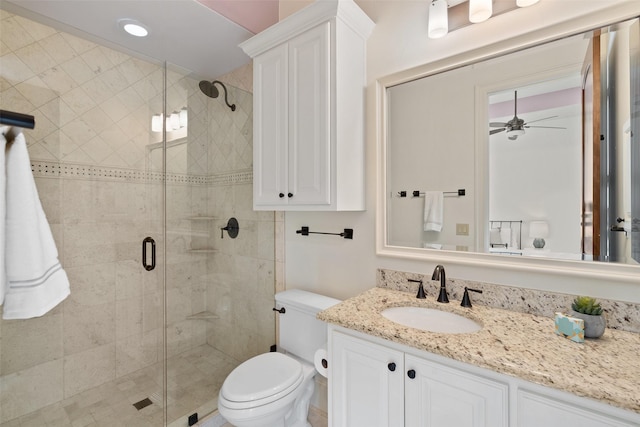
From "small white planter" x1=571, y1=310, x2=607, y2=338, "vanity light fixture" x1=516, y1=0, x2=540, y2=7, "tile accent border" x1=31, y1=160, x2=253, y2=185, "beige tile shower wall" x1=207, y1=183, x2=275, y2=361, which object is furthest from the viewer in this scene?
"beige tile shower wall" x1=207, y1=183, x2=275, y2=361

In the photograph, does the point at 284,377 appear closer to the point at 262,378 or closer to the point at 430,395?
the point at 262,378

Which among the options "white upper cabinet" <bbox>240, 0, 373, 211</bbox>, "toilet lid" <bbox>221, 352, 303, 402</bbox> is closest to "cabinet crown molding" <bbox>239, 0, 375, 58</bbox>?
"white upper cabinet" <bbox>240, 0, 373, 211</bbox>

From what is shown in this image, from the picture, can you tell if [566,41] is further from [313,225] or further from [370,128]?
[313,225]

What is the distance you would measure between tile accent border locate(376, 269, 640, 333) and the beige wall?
0.03 metres

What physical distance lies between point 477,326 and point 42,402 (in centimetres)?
248

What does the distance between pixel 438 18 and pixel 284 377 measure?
6.30 ft

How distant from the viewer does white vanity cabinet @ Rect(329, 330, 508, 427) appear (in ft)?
2.90

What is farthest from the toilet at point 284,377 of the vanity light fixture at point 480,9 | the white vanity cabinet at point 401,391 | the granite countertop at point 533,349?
the vanity light fixture at point 480,9

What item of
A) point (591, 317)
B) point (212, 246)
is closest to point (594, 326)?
point (591, 317)

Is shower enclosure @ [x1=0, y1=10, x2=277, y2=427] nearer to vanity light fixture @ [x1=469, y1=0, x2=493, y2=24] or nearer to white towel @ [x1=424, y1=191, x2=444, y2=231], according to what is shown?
white towel @ [x1=424, y1=191, x2=444, y2=231]

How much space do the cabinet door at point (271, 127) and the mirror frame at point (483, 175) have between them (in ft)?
1.71

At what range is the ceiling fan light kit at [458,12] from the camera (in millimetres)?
1262

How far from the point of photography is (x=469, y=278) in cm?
135

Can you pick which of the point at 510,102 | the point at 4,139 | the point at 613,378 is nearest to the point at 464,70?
→ the point at 510,102
